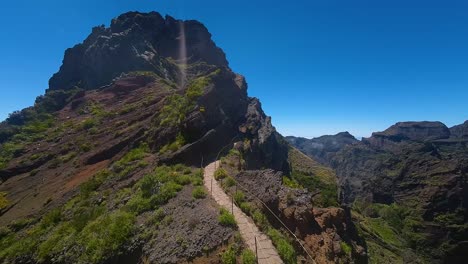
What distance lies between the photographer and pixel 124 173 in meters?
27.9

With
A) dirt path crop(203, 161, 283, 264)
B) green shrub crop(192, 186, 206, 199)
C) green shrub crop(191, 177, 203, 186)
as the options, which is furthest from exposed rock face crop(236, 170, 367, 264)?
green shrub crop(191, 177, 203, 186)

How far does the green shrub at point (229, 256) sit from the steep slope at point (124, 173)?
0.57m

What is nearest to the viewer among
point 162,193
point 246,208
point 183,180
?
point 246,208

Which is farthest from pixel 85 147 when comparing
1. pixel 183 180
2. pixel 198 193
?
pixel 198 193

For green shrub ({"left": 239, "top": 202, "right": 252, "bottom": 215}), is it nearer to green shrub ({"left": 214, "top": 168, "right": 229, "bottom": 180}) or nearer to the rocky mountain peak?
green shrub ({"left": 214, "top": 168, "right": 229, "bottom": 180})

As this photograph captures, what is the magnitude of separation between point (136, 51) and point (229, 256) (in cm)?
9988

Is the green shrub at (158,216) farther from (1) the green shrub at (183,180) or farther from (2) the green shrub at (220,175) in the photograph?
(2) the green shrub at (220,175)

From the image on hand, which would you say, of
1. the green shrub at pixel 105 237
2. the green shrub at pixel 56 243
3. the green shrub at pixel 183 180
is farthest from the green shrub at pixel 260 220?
the green shrub at pixel 56 243

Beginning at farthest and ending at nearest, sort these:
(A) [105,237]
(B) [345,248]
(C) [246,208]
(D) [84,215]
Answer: (D) [84,215] → (C) [246,208] → (B) [345,248] → (A) [105,237]

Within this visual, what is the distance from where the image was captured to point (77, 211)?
75.0ft

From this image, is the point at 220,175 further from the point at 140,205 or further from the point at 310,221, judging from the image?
the point at 310,221

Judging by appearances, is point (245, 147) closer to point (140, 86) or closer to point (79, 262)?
point (79, 262)

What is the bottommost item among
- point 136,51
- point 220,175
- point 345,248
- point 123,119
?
point 345,248

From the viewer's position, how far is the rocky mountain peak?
3910 inches
